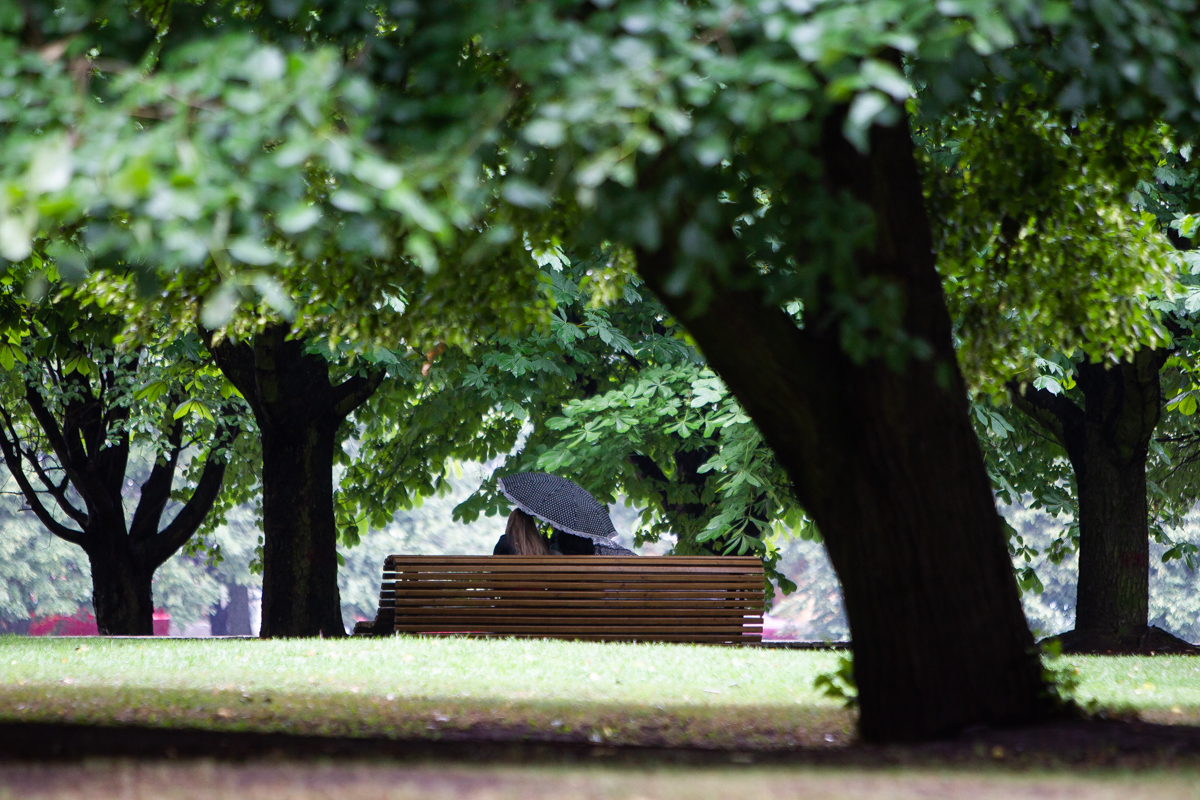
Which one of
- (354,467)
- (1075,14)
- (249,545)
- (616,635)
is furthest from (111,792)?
(249,545)

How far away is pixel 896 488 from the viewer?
17.6ft

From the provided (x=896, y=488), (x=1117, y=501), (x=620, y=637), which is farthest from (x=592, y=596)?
(x=896, y=488)

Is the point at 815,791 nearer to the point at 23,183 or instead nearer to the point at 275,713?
the point at 23,183

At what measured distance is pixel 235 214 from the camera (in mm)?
3504

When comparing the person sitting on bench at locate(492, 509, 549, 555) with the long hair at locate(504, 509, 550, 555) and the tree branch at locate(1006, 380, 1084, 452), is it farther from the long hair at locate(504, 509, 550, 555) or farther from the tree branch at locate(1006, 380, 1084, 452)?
the tree branch at locate(1006, 380, 1084, 452)

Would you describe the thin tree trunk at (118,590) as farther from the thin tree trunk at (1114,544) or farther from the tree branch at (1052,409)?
the thin tree trunk at (1114,544)

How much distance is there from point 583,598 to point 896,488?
851 cm

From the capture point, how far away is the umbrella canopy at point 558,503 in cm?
1471

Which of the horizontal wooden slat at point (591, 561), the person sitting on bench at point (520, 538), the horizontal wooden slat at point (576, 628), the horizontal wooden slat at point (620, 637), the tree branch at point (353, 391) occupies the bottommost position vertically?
the horizontal wooden slat at point (620, 637)

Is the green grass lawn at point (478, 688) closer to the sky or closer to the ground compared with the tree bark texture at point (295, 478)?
closer to the ground

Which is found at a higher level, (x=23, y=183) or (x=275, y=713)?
(x=23, y=183)

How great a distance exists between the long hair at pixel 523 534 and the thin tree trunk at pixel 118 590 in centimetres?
655

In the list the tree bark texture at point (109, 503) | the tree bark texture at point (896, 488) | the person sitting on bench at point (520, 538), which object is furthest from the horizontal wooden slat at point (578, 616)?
the tree bark texture at point (896, 488)

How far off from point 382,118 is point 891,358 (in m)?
2.03
